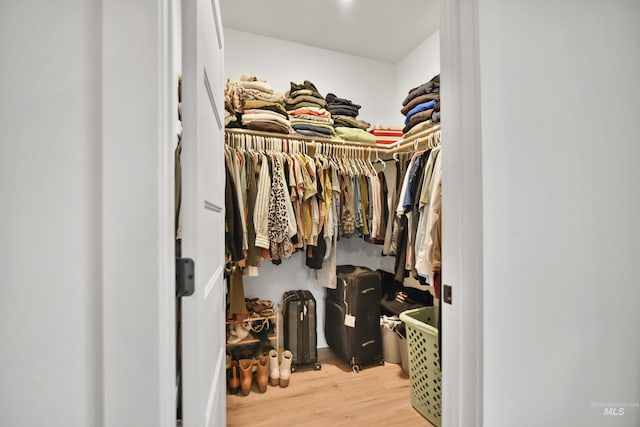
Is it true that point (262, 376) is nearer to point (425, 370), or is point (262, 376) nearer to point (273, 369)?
point (273, 369)

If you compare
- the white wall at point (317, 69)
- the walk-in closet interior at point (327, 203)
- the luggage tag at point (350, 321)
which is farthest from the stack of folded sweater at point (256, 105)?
the luggage tag at point (350, 321)

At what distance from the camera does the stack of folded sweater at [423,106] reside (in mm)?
1934

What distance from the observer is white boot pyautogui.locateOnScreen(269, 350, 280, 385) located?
2062 mm
